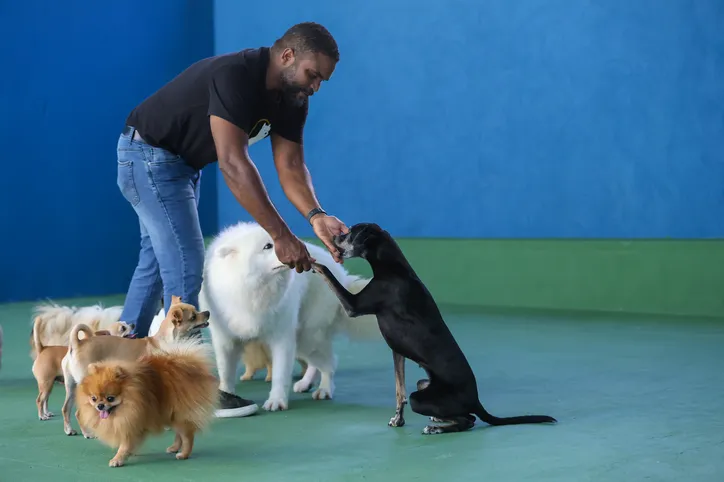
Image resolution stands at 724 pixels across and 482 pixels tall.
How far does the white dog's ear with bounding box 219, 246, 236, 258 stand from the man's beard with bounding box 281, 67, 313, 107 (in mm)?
806

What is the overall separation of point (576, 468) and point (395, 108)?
5.84m

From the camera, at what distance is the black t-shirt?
348 cm

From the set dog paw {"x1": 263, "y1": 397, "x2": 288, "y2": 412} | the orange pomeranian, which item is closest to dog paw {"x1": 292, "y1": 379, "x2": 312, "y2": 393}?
dog paw {"x1": 263, "y1": 397, "x2": 288, "y2": 412}

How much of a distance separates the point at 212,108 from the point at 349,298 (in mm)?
849

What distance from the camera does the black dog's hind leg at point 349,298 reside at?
11.4 ft

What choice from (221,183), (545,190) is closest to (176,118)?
(545,190)

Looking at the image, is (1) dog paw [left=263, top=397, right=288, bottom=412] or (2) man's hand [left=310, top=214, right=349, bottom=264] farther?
(1) dog paw [left=263, top=397, right=288, bottom=412]

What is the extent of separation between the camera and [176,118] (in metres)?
3.75

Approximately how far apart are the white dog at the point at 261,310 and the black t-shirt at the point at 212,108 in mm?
471

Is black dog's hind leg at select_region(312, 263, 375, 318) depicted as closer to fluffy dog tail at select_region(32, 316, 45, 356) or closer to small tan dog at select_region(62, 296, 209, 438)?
small tan dog at select_region(62, 296, 209, 438)

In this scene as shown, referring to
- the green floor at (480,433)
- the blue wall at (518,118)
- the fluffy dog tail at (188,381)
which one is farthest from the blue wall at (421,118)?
the fluffy dog tail at (188,381)

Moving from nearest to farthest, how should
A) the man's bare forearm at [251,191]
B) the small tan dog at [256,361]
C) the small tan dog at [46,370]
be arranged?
the man's bare forearm at [251,191] → the small tan dog at [46,370] → the small tan dog at [256,361]

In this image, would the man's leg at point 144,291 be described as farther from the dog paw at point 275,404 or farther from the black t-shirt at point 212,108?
the dog paw at point 275,404

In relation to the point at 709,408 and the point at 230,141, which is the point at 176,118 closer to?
the point at 230,141
